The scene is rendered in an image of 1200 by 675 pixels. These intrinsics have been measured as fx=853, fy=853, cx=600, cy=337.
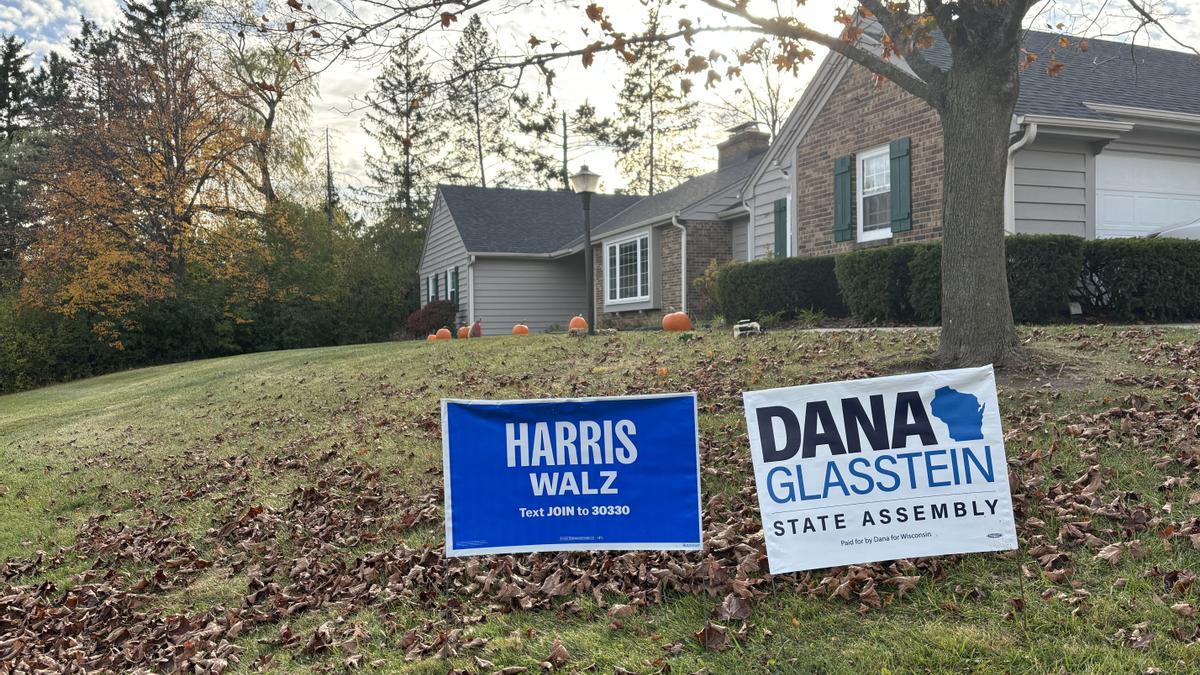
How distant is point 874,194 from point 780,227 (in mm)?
2900

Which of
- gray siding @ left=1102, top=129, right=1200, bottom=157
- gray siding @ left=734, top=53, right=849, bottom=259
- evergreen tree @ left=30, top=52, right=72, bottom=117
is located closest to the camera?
gray siding @ left=1102, top=129, right=1200, bottom=157

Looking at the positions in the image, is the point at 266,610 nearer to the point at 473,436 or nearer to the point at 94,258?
the point at 473,436

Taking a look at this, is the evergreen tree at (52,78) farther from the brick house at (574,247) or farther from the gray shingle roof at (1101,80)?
the gray shingle roof at (1101,80)

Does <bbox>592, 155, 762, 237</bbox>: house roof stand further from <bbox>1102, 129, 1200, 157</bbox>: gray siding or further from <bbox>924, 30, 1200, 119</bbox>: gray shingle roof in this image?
<bbox>1102, 129, 1200, 157</bbox>: gray siding

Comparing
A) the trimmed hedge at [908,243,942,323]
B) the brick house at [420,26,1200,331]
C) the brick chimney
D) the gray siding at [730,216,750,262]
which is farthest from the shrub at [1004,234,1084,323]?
the brick chimney

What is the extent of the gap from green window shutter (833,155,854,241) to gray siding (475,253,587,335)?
12623 mm

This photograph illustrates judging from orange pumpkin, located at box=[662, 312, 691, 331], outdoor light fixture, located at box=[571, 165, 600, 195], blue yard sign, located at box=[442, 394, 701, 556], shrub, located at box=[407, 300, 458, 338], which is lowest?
blue yard sign, located at box=[442, 394, 701, 556]

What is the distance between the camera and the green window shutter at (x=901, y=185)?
1289 cm

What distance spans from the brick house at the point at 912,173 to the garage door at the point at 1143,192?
21mm

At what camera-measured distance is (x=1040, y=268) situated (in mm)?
10438

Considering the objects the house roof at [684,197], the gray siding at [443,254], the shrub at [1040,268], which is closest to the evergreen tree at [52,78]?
the gray siding at [443,254]

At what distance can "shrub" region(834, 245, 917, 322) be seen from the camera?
11.6m

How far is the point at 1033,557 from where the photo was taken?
3.95 m

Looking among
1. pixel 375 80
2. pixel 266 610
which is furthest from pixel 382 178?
pixel 266 610
